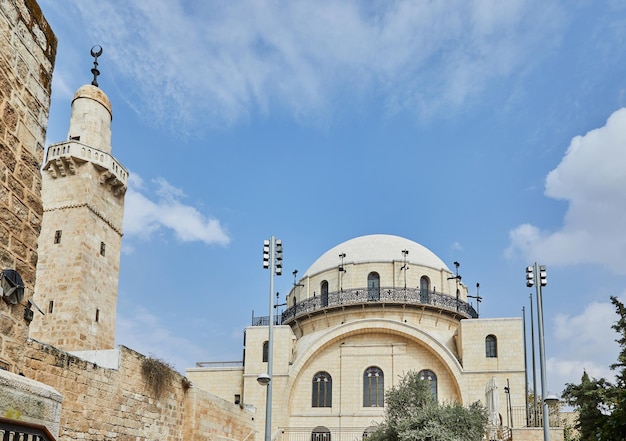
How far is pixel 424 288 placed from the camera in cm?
3406

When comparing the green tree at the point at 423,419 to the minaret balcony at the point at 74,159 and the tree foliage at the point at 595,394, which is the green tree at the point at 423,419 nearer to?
the tree foliage at the point at 595,394

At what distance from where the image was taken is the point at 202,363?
33.6m

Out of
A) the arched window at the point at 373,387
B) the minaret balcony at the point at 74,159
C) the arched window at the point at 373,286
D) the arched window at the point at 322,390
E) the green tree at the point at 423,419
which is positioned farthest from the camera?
the arched window at the point at 373,286

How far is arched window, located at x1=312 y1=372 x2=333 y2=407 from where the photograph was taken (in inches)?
1218

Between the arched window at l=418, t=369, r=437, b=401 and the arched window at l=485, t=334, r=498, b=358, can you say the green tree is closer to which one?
the arched window at l=418, t=369, r=437, b=401

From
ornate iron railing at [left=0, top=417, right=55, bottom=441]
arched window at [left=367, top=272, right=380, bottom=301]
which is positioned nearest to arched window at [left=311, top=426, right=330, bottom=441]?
arched window at [left=367, top=272, right=380, bottom=301]

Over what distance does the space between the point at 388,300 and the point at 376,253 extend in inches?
138

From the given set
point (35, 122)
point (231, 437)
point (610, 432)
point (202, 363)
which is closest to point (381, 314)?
point (202, 363)

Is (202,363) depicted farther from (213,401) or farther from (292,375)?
(213,401)

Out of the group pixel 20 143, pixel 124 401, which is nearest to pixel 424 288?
pixel 124 401

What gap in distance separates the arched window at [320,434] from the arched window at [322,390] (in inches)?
43.5

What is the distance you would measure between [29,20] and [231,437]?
19314 mm

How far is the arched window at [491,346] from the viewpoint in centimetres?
3011

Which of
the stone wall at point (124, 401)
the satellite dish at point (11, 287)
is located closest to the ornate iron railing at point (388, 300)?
the stone wall at point (124, 401)
